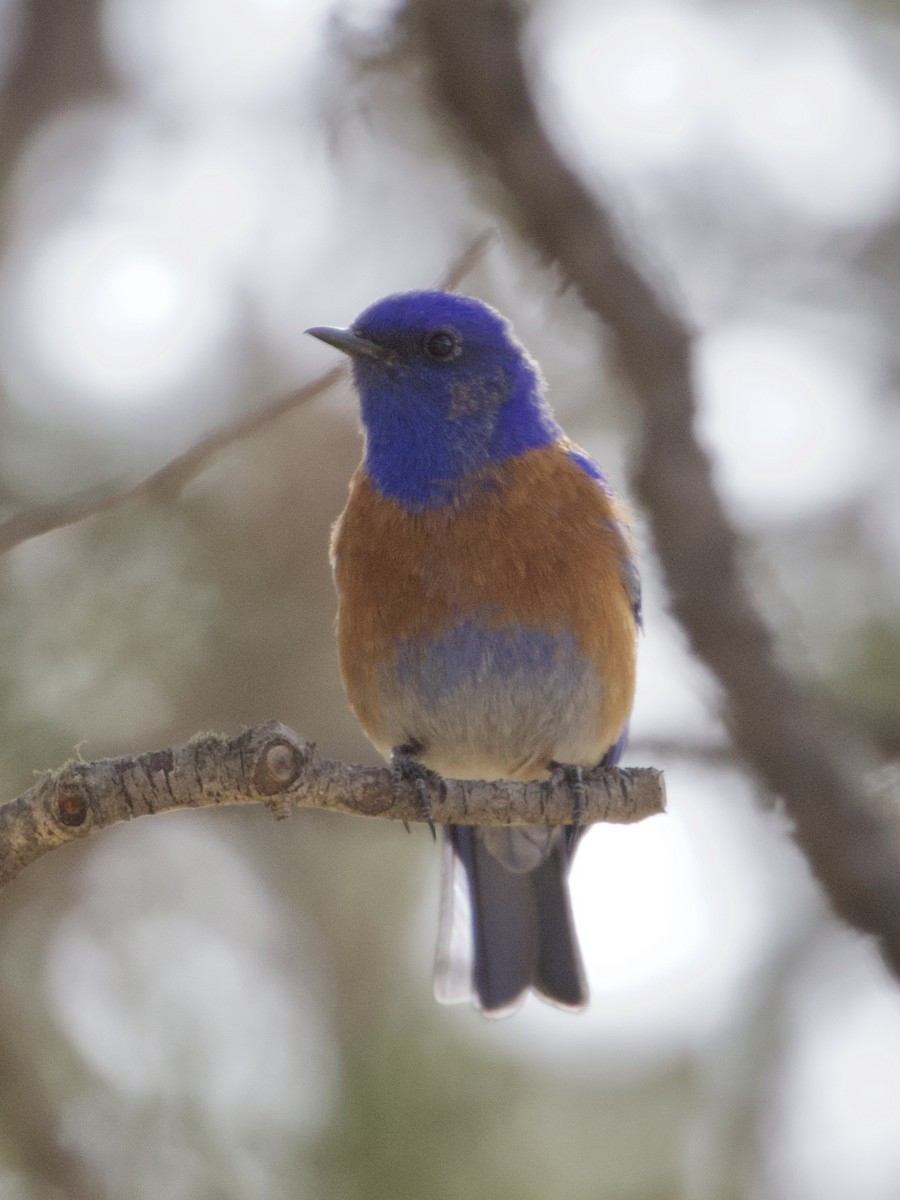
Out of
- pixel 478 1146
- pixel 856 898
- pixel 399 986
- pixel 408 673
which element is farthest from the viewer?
pixel 399 986

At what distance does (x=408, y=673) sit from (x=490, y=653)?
0.31 metres

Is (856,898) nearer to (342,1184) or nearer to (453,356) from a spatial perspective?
(342,1184)

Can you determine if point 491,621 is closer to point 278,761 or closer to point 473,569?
point 473,569

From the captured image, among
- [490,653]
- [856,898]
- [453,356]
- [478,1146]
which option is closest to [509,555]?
[490,653]

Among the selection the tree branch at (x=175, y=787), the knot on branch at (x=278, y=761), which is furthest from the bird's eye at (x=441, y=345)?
the knot on branch at (x=278, y=761)

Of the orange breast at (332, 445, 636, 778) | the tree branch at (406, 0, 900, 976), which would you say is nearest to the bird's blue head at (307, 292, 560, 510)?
the orange breast at (332, 445, 636, 778)

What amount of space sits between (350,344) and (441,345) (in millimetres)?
393

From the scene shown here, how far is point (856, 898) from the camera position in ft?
13.1

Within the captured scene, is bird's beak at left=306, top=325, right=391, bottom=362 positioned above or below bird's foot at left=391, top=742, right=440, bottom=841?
above

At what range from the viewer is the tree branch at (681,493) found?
416 centimetres

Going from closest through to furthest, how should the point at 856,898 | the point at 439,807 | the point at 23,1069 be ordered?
the point at 856,898, the point at 439,807, the point at 23,1069

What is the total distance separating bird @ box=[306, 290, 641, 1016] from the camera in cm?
534

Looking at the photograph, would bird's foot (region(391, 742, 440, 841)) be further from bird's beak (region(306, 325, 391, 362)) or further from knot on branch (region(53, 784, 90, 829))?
bird's beak (region(306, 325, 391, 362))

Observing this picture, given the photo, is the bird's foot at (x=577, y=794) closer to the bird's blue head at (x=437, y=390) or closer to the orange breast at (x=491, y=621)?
the orange breast at (x=491, y=621)
